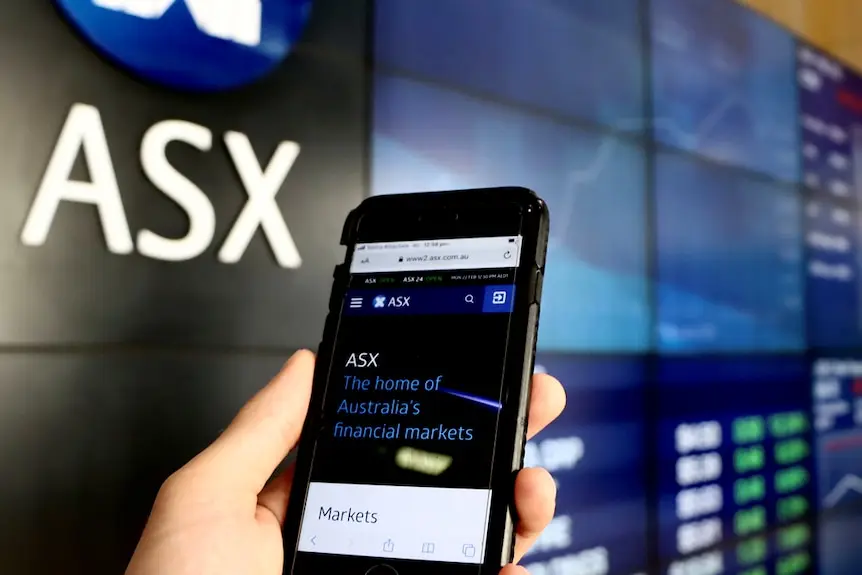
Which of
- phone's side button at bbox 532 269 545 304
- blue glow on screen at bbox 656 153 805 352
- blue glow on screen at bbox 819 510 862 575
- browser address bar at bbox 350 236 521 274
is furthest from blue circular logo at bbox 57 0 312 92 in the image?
blue glow on screen at bbox 819 510 862 575

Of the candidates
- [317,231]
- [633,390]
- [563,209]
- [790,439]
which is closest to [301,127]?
[317,231]

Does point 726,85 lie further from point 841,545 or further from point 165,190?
point 165,190

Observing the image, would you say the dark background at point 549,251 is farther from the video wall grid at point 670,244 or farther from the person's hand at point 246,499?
the person's hand at point 246,499

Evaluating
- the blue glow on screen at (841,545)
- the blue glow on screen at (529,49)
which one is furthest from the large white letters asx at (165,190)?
the blue glow on screen at (841,545)

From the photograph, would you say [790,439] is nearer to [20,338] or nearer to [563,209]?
[563,209]

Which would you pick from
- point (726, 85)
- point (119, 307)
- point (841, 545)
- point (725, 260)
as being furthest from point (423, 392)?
point (841, 545)

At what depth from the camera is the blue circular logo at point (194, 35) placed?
3.85 ft

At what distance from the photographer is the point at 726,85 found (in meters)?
2.39

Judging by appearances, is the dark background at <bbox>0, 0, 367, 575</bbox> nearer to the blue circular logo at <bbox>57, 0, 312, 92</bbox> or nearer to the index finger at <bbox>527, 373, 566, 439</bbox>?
the blue circular logo at <bbox>57, 0, 312, 92</bbox>

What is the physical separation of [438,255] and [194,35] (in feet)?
2.14

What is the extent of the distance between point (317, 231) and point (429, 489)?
79 centimetres

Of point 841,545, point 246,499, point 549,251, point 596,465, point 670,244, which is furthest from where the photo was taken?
point 841,545

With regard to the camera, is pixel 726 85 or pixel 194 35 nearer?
pixel 194 35

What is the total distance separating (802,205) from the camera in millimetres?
2607
